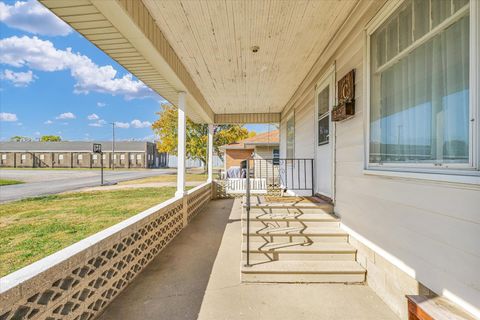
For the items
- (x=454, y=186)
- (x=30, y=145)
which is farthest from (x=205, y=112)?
(x=30, y=145)

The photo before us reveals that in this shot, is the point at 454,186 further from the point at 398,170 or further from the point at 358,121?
the point at 358,121

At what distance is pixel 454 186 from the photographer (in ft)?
5.18

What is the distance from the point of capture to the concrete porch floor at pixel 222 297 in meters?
2.27

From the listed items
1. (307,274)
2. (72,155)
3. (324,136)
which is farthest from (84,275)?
(72,155)

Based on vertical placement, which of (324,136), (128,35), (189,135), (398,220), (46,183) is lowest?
(46,183)

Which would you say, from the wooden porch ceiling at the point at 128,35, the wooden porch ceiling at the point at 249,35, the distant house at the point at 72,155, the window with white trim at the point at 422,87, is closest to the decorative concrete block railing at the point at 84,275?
the wooden porch ceiling at the point at 128,35

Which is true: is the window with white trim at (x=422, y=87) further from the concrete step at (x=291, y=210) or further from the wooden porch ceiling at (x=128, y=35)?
the wooden porch ceiling at (x=128, y=35)

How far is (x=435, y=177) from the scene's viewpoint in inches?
67.9

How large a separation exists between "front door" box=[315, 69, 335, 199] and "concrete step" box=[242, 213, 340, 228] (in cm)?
60

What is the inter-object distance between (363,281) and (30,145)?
58575 mm

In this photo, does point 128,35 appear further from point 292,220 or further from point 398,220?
point 398,220

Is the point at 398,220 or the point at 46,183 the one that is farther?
the point at 46,183

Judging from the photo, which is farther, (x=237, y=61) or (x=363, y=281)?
(x=237, y=61)

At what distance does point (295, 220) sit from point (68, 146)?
52179 millimetres
